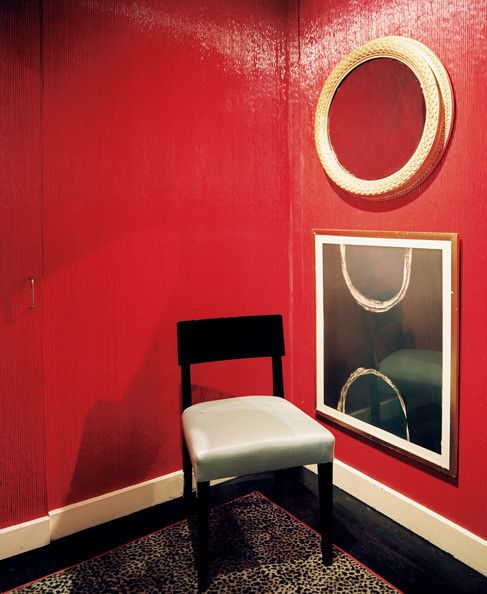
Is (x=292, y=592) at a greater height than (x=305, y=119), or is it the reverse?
(x=305, y=119)

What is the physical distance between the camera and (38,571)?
1939mm

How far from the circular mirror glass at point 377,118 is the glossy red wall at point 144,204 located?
1.40 ft

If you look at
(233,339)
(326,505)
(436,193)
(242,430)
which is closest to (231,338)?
(233,339)

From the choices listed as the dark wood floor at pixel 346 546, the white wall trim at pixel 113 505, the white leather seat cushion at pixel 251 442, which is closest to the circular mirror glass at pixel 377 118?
the white leather seat cushion at pixel 251 442

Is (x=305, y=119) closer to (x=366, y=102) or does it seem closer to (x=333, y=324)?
(x=366, y=102)

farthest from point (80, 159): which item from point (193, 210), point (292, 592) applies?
point (292, 592)

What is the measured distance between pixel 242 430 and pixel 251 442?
0.09 meters

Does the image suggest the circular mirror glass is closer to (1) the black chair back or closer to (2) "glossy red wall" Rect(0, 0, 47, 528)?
(1) the black chair back

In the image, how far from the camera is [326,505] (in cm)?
193

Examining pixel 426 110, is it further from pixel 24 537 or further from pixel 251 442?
pixel 24 537

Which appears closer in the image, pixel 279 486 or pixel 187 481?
pixel 187 481

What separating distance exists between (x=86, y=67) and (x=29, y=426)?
1466 mm

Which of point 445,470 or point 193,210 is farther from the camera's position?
point 193,210

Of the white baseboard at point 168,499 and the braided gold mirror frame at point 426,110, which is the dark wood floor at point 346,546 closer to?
the white baseboard at point 168,499
